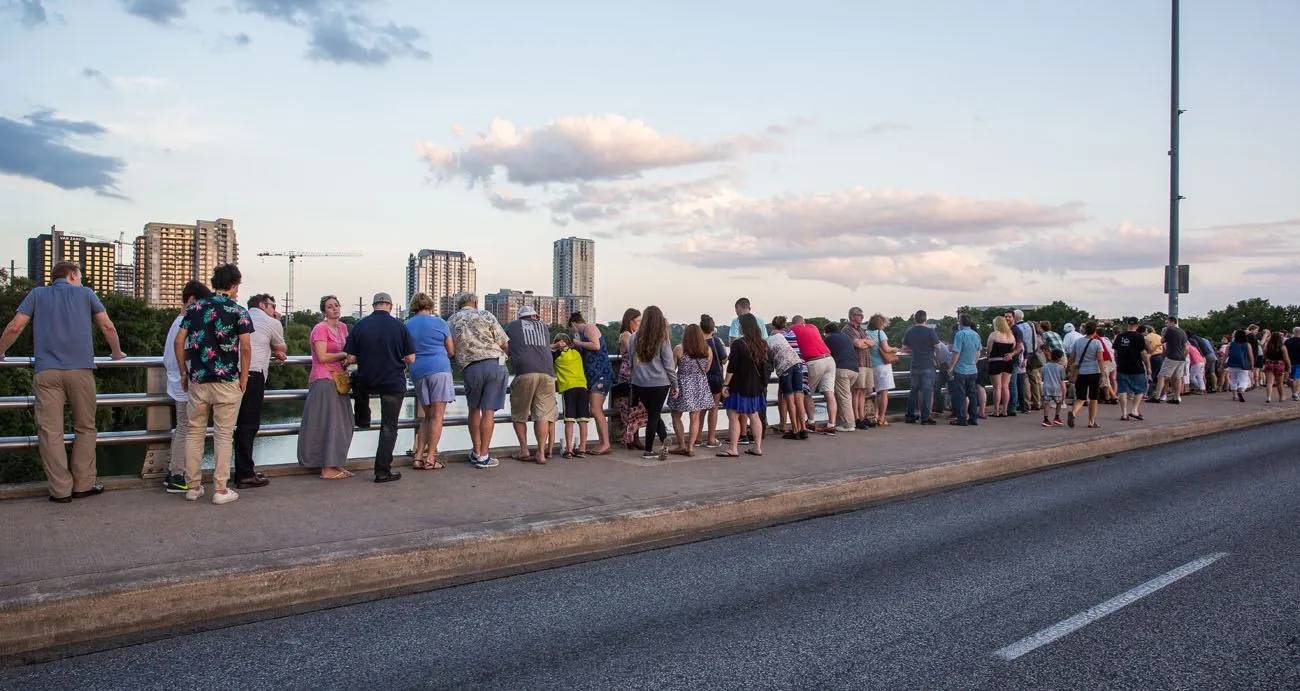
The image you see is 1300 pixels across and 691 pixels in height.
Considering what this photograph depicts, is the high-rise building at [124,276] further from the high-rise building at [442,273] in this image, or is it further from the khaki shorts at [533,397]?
the khaki shorts at [533,397]

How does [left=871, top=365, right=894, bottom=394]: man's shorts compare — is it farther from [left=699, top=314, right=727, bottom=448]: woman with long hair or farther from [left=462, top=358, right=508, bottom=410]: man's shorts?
[left=462, top=358, right=508, bottom=410]: man's shorts

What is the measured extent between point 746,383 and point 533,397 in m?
2.76

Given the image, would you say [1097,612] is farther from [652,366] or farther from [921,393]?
[921,393]

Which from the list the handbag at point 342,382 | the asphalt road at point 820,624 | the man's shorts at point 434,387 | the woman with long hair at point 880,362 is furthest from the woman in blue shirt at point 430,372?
the woman with long hair at point 880,362

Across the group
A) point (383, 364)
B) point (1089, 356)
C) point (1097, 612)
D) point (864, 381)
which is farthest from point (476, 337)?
point (1089, 356)

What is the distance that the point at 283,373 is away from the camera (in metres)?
48.9

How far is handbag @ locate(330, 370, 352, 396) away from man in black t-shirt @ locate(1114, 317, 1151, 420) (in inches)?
540

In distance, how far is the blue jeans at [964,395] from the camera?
14602mm

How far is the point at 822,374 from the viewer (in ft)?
42.7

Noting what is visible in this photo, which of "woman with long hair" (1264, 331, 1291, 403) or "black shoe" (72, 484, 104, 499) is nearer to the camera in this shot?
"black shoe" (72, 484, 104, 499)

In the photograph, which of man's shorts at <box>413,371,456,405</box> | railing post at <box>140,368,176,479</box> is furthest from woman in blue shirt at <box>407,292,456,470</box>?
railing post at <box>140,368,176,479</box>

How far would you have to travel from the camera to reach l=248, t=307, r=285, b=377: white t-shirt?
797 centimetres

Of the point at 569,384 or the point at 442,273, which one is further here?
the point at 442,273

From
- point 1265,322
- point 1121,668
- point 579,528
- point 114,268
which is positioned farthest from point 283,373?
point 114,268
